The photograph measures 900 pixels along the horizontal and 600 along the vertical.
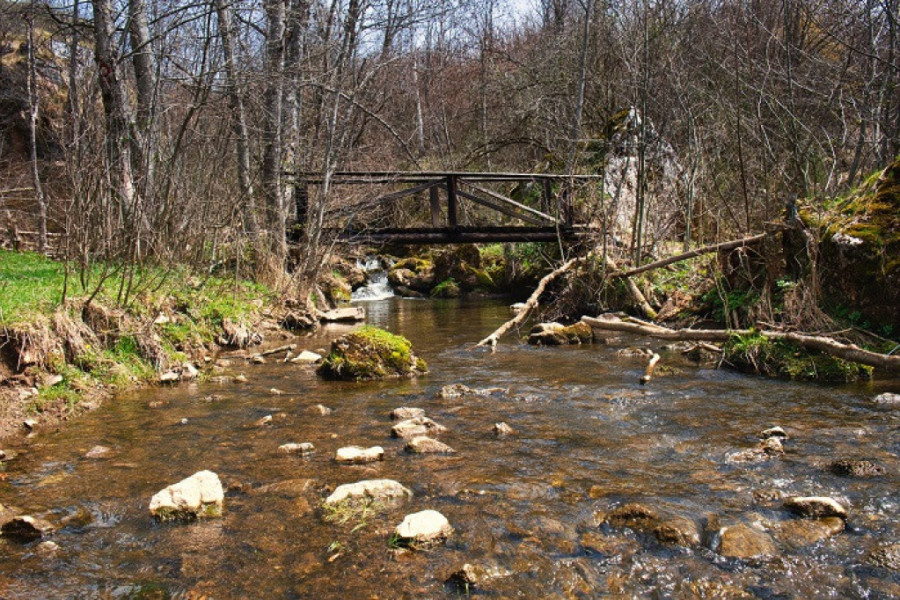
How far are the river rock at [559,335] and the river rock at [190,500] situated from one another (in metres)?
5.74

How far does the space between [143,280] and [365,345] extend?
2.40 meters

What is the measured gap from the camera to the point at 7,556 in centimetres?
306

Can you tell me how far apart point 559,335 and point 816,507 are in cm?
565

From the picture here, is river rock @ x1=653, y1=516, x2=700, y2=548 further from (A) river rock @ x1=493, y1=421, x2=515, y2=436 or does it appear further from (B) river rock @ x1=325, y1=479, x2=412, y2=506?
(A) river rock @ x1=493, y1=421, x2=515, y2=436

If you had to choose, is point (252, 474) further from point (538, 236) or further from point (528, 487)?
point (538, 236)

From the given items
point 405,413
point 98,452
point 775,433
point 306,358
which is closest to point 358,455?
point 405,413

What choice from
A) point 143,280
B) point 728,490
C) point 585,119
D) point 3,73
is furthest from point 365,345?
point 3,73

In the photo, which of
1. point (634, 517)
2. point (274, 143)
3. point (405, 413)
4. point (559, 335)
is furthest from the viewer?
point (274, 143)

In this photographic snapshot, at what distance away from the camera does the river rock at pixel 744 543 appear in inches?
119

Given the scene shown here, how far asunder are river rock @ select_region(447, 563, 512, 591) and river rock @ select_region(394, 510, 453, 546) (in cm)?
29

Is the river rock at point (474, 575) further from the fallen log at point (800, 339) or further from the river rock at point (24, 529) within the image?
the fallen log at point (800, 339)

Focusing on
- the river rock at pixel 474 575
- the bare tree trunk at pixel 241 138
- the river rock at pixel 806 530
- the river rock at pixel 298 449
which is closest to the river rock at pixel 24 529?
the river rock at pixel 298 449

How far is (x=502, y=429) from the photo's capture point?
16.1 feet

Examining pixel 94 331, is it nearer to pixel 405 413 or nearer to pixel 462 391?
pixel 405 413
